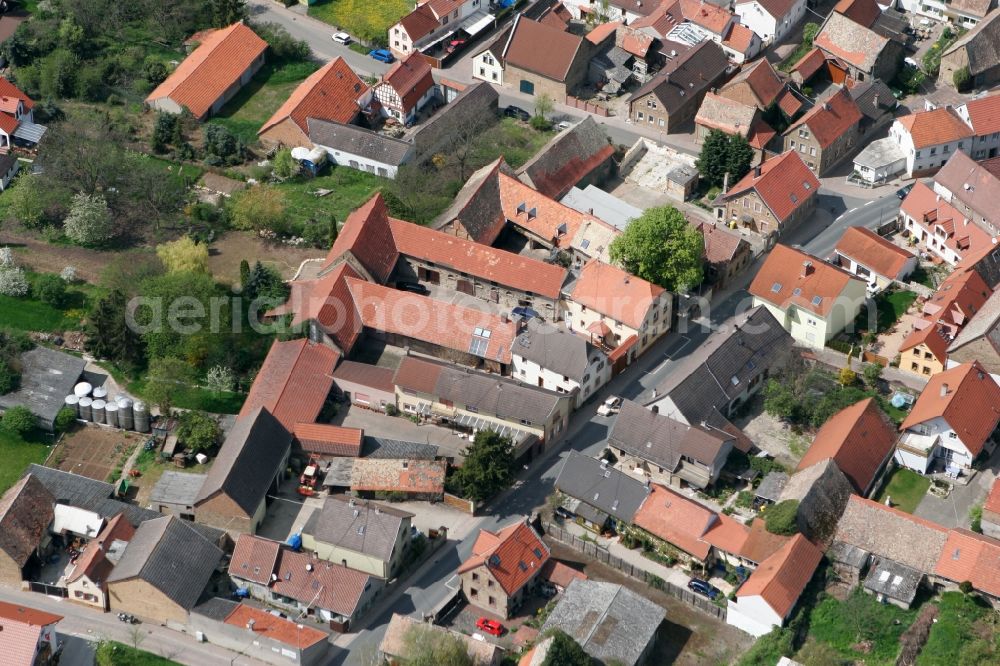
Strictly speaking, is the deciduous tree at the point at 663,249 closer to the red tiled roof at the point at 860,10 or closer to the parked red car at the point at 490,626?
the parked red car at the point at 490,626

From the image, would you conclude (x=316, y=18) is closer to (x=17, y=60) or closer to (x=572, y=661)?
(x=17, y=60)

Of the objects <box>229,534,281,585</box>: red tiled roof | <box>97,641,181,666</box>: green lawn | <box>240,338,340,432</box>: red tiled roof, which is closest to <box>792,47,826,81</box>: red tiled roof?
<box>240,338,340,432</box>: red tiled roof

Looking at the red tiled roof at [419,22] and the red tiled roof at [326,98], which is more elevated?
the red tiled roof at [419,22]

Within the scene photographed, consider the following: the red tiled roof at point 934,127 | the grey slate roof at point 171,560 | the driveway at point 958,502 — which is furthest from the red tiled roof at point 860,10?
A: the grey slate roof at point 171,560

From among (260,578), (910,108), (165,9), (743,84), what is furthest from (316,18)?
(260,578)

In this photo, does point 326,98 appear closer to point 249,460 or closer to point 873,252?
point 249,460
